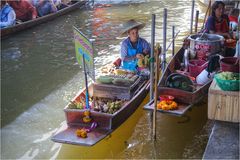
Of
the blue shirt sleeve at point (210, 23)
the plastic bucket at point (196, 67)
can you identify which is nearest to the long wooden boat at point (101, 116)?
the plastic bucket at point (196, 67)

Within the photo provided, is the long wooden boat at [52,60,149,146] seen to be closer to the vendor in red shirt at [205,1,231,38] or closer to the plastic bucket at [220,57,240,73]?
the plastic bucket at [220,57,240,73]

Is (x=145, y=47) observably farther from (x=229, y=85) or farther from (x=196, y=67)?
(x=229, y=85)

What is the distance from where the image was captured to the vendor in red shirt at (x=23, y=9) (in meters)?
12.8

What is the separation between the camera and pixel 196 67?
6109mm

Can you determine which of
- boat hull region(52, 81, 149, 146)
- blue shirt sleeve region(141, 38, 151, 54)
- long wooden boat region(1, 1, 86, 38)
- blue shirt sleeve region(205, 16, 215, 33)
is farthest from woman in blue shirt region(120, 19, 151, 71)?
long wooden boat region(1, 1, 86, 38)

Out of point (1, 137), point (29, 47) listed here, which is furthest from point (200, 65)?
point (29, 47)

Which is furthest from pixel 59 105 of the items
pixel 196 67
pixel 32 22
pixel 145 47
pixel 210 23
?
pixel 32 22

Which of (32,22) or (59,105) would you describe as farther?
(32,22)

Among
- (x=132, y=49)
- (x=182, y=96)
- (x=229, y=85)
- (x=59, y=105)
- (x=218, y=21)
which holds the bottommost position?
(x=59, y=105)

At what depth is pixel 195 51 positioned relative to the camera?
21.5 ft

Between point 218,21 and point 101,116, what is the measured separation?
409cm

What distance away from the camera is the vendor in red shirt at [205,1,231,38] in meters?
7.57

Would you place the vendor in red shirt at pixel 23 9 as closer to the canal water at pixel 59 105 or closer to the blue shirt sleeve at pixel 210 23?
the canal water at pixel 59 105

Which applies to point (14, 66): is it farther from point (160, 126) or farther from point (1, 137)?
point (160, 126)
